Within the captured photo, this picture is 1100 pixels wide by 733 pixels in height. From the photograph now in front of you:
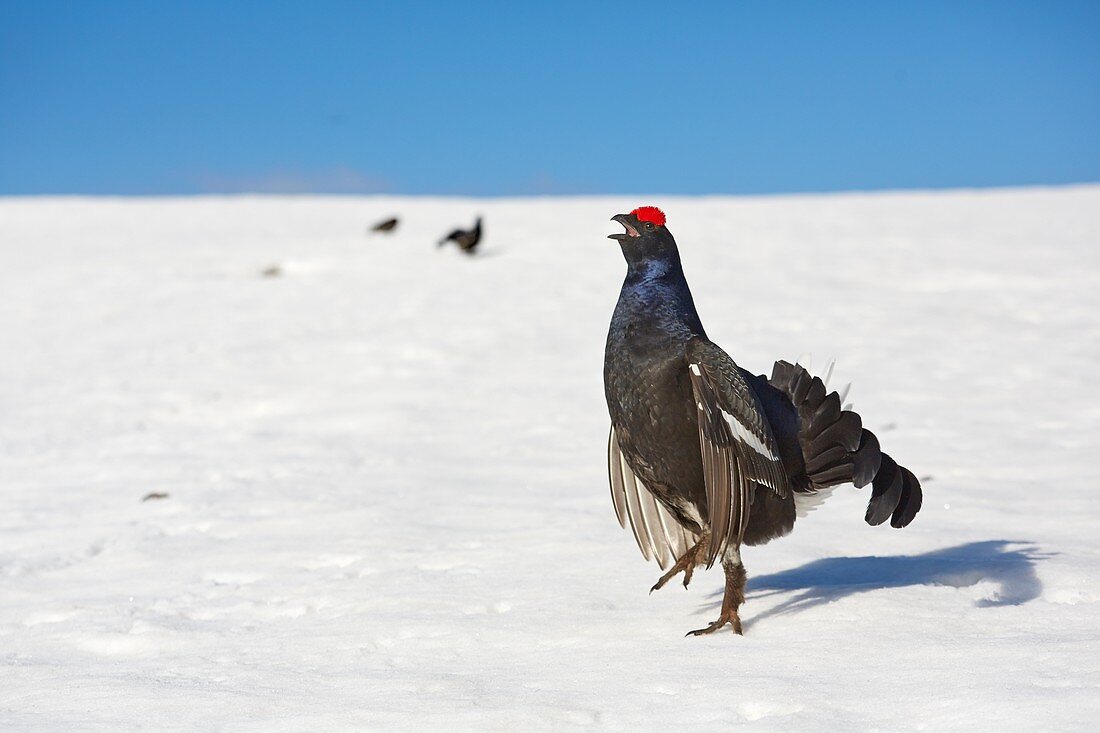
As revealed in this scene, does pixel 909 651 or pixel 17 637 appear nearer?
pixel 909 651

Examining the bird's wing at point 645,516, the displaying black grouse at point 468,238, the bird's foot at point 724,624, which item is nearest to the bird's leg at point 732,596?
the bird's foot at point 724,624

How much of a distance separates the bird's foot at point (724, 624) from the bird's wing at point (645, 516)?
0.75 meters

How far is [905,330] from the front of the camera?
13352mm

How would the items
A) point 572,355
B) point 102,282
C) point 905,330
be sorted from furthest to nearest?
1. point 102,282
2. point 905,330
3. point 572,355

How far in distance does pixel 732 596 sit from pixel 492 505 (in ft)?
9.67

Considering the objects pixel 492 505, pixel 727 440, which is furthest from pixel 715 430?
pixel 492 505

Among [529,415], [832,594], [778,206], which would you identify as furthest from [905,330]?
[778,206]

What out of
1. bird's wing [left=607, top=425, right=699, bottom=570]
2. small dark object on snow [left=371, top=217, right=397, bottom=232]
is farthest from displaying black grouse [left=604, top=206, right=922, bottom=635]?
small dark object on snow [left=371, top=217, right=397, bottom=232]

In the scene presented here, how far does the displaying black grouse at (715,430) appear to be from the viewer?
13.0 ft

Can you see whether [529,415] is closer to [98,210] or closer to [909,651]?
[909,651]

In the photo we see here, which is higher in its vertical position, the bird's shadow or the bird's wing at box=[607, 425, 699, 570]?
the bird's wing at box=[607, 425, 699, 570]

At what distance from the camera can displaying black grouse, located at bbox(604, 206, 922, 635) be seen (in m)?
3.96

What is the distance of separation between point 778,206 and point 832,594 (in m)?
21.6

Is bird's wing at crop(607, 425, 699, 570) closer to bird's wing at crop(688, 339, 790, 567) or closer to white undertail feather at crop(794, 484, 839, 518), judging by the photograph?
white undertail feather at crop(794, 484, 839, 518)
